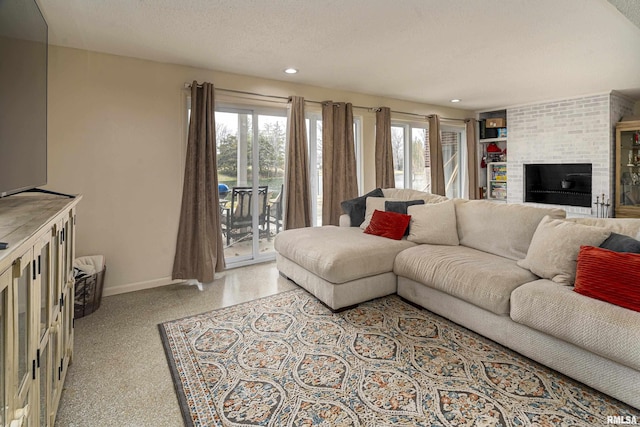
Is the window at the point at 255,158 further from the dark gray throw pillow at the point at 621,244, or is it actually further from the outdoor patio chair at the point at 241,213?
the dark gray throw pillow at the point at 621,244

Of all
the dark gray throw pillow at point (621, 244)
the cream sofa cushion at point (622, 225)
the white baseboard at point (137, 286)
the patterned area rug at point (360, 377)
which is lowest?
the patterned area rug at point (360, 377)

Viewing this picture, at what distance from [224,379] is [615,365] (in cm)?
210

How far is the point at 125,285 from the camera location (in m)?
3.40

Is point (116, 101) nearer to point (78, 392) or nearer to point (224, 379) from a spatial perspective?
point (78, 392)

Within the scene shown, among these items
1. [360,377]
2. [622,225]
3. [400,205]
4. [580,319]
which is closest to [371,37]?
[400,205]

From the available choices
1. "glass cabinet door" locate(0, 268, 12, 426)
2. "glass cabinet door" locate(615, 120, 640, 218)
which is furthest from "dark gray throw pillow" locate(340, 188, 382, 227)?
"glass cabinet door" locate(615, 120, 640, 218)

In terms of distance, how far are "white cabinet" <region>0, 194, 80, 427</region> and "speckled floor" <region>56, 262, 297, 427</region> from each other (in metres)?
0.19

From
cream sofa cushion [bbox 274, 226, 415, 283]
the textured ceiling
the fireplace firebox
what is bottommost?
cream sofa cushion [bbox 274, 226, 415, 283]

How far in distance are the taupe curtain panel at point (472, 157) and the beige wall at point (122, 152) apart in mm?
4744

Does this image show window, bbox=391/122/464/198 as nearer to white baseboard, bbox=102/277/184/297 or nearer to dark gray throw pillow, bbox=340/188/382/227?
dark gray throw pillow, bbox=340/188/382/227

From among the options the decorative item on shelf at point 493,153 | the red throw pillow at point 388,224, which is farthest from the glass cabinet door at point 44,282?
the decorative item on shelf at point 493,153

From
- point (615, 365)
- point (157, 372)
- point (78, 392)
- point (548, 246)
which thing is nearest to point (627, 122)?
point (548, 246)

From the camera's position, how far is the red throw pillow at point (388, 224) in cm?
332

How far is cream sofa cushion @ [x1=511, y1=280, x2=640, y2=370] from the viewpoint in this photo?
63.4 inches
